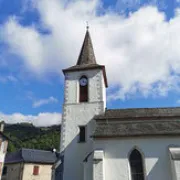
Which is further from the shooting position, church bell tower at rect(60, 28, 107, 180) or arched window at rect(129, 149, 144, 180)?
church bell tower at rect(60, 28, 107, 180)

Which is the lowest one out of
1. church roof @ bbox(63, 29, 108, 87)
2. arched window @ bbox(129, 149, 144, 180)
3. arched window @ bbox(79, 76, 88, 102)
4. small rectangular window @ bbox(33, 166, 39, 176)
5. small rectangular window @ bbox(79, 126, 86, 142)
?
arched window @ bbox(129, 149, 144, 180)

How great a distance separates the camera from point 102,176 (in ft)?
45.5

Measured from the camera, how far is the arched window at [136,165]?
564 inches

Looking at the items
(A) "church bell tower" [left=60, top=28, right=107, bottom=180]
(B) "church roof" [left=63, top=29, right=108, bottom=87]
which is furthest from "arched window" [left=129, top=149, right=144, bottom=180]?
(B) "church roof" [left=63, top=29, right=108, bottom=87]

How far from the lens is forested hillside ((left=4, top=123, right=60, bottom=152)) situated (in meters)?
65.3

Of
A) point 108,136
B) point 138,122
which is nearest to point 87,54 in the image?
point 138,122

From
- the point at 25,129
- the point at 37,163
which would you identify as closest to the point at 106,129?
the point at 37,163

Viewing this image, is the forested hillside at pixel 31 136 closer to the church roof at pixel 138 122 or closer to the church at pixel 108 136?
the church at pixel 108 136

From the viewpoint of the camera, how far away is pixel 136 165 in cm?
1462

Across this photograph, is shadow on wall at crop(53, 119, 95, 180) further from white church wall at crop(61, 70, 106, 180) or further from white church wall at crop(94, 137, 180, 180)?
white church wall at crop(94, 137, 180, 180)

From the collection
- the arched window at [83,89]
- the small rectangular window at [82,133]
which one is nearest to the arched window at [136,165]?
the small rectangular window at [82,133]

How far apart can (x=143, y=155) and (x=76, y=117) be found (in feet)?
23.8

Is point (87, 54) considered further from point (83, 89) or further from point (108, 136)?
point (108, 136)

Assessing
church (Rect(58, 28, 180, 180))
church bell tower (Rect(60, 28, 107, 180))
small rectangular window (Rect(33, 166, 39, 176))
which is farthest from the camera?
small rectangular window (Rect(33, 166, 39, 176))
